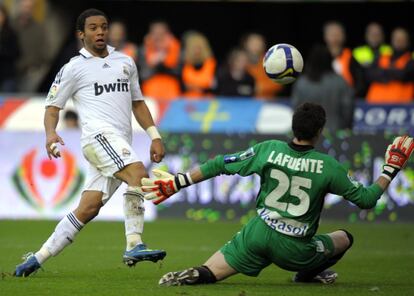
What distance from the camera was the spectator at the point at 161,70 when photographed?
2030 cm

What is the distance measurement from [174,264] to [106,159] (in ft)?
6.13

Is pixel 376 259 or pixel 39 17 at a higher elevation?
pixel 39 17

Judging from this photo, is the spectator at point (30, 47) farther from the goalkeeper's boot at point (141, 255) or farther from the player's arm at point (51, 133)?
the goalkeeper's boot at point (141, 255)

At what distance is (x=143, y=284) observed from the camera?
9.81 m

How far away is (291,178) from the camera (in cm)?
942

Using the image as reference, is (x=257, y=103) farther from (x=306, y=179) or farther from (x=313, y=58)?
(x=306, y=179)

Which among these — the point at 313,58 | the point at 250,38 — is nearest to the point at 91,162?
A: the point at 313,58

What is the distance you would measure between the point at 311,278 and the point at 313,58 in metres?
7.43

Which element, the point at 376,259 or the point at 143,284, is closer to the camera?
the point at 143,284

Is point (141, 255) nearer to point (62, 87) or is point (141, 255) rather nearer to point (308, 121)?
point (62, 87)

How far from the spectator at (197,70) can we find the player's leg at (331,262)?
10.2m

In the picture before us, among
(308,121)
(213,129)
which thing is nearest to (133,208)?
(308,121)

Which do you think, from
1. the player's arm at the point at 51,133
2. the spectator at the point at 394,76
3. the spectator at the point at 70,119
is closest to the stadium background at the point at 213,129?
the spectator at the point at 70,119

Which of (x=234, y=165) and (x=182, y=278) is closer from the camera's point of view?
(x=234, y=165)
